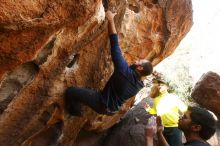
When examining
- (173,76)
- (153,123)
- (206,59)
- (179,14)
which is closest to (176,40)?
(179,14)

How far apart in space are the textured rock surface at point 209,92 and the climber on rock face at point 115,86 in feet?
19.8

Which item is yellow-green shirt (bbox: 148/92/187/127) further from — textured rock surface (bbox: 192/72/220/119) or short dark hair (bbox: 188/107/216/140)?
textured rock surface (bbox: 192/72/220/119)

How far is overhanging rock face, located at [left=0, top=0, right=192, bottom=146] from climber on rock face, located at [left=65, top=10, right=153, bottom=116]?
9.5 inches

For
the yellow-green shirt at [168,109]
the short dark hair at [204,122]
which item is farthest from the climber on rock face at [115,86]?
the short dark hair at [204,122]

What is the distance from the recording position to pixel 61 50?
538 centimetres

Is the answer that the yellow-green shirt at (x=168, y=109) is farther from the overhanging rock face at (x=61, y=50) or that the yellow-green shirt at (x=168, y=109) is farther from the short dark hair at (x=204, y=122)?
the short dark hair at (x=204, y=122)

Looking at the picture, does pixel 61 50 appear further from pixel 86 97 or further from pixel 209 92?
pixel 209 92

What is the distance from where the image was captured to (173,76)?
15391 mm

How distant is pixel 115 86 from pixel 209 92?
Result: 258 inches

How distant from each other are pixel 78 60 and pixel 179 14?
3047 mm

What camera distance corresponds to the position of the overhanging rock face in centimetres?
420

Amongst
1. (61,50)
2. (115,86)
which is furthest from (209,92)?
(61,50)

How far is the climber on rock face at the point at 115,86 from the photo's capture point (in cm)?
565

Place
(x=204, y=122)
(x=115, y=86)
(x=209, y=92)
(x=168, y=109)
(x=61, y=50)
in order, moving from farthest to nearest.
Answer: (x=209, y=92)
(x=168, y=109)
(x=115, y=86)
(x=61, y=50)
(x=204, y=122)
